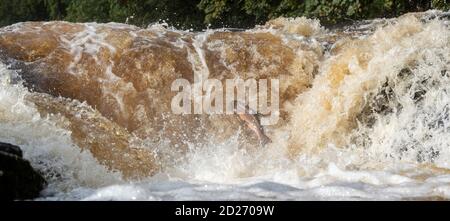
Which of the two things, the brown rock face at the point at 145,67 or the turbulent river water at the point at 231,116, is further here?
the brown rock face at the point at 145,67

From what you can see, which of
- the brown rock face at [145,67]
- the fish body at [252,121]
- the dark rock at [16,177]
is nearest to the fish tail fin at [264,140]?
the fish body at [252,121]

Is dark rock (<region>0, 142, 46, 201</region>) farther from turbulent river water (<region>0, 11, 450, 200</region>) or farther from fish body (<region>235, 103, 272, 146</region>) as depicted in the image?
fish body (<region>235, 103, 272, 146</region>)

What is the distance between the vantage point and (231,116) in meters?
7.20

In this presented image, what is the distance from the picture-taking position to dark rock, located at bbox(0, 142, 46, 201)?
3.87 meters

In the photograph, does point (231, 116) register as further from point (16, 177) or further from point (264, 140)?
point (16, 177)

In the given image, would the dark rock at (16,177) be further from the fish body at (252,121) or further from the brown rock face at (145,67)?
the fish body at (252,121)

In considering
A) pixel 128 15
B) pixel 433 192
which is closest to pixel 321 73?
pixel 433 192

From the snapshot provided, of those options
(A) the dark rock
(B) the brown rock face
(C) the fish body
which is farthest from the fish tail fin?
(A) the dark rock

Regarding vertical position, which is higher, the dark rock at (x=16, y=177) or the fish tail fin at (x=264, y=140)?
the dark rock at (x=16, y=177)

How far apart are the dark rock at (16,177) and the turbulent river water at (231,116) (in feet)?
0.43

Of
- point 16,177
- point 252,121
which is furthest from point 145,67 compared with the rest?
point 16,177

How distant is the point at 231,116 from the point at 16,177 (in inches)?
138

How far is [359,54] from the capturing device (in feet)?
22.8

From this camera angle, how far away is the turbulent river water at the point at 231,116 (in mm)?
4718
